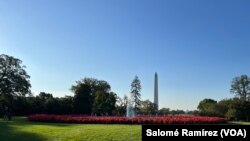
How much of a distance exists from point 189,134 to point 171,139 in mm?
523

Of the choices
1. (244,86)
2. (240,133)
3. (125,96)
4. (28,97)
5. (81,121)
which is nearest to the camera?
(240,133)

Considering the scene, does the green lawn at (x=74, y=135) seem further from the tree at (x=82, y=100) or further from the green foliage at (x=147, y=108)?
the green foliage at (x=147, y=108)

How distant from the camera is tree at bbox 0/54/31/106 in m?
50.7

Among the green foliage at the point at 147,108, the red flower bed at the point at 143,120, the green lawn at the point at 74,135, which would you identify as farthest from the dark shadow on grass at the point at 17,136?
the green foliage at the point at 147,108

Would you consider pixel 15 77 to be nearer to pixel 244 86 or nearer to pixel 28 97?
pixel 28 97

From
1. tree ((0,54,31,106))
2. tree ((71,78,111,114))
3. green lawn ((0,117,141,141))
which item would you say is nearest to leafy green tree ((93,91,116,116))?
tree ((71,78,111,114))

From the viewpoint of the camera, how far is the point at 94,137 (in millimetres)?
20125

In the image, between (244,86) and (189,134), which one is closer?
(189,134)

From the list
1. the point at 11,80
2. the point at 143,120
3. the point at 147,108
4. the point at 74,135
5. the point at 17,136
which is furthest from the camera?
the point at 147,108

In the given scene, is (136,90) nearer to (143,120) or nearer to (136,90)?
(136,90)

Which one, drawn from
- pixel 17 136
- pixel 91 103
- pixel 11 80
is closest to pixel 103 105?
pixel 91 103

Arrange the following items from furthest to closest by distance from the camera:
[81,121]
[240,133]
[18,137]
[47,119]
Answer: [47,119], [81,121], [18,137], [240,133]

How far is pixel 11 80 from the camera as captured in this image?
51.4 meters

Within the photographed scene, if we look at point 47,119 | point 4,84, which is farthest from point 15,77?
point 47,119
